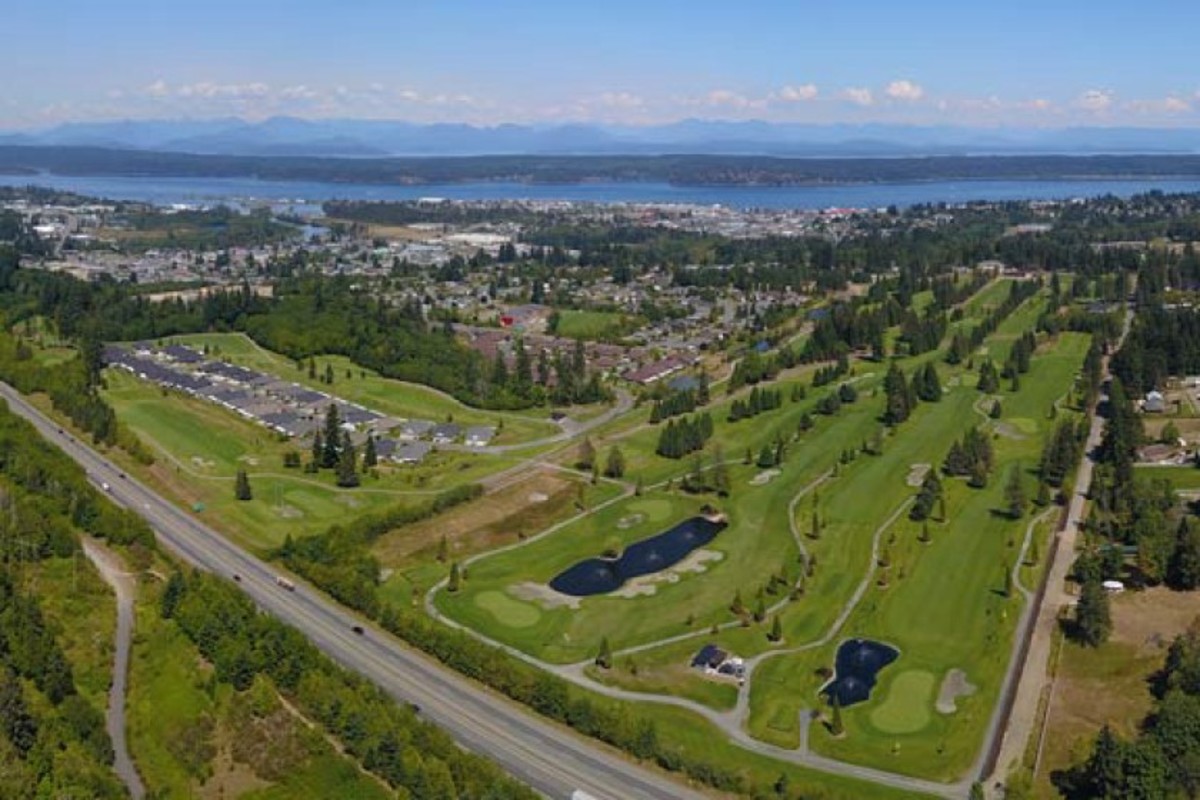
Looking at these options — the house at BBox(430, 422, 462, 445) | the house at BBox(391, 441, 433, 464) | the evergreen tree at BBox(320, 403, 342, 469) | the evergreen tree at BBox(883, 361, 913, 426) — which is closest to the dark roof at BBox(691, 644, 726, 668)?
the house at BBox(391, 441, 433, 464)

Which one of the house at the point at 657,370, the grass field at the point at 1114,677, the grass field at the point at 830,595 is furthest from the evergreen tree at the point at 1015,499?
the house at the point at 657,370

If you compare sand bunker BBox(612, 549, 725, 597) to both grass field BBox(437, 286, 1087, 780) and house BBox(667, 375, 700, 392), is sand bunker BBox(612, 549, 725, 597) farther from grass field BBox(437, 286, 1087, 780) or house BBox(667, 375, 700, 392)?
house BBox(667, 375, 700, 392)

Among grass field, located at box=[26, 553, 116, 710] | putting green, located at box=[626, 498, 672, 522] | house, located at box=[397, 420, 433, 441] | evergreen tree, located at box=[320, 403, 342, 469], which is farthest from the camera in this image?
house, located at box=[397, 420, 433, 441]

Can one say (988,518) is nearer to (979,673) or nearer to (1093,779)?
(979,673)

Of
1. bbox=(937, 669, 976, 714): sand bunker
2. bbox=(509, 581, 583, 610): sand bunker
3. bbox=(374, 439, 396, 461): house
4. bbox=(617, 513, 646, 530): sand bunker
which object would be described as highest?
bbox=(374, 439, 396, 461): house

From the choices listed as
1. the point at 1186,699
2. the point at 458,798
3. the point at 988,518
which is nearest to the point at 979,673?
the point at 1186,699
